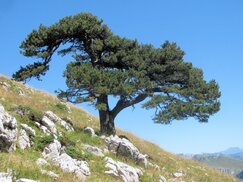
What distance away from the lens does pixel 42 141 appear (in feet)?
59.1

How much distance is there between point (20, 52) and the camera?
102 feet

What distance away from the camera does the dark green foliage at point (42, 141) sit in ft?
57.5

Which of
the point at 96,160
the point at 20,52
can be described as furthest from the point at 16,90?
the point at 96,160

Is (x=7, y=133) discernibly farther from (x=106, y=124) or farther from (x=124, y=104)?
(x=124, y=104)

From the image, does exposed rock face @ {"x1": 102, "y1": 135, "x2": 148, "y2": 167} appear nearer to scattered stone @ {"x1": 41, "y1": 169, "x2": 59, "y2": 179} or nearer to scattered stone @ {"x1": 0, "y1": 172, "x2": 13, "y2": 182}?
scattered stone @ {"x1": 41, "y1": 169, "x2": 59, "y2": 179}

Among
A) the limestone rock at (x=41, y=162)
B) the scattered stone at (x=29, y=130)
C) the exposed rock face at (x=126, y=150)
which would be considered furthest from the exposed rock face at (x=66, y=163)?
the exposed rock face at (x=126, y=150)

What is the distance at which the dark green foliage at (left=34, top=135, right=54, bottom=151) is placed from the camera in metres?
17.5

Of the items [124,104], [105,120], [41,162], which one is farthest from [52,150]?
[124,104]

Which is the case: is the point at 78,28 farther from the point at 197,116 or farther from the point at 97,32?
the point at 197,116

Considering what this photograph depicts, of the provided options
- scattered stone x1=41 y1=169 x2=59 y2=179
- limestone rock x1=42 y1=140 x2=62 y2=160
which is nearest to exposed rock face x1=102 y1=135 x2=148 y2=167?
limestone rock x1=42 y1=140 x2=62 y2=160

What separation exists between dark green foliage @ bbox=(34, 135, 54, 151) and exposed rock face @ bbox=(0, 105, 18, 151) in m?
1.66

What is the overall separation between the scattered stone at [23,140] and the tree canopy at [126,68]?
11065 millimetres

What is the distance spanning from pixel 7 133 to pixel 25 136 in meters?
1.97

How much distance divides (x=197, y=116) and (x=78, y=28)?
37.7 ft
